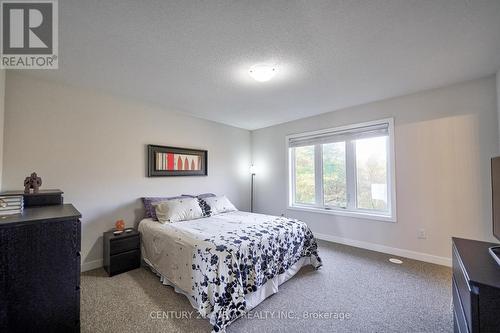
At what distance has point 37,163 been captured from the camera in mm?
2512

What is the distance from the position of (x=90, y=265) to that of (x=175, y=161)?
1869 mm

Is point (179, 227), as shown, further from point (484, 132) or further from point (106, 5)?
point (484, 132)

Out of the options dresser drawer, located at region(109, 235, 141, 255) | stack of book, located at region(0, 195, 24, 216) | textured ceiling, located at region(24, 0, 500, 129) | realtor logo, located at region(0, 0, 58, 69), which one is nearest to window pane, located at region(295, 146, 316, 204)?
textured ceiling, located at region(24, 0, 500, 129)

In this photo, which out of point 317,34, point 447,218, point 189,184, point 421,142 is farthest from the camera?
point 189,184

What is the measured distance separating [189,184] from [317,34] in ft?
10.3

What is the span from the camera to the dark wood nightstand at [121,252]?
8.63ft

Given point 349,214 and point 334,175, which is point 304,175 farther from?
point 349,214

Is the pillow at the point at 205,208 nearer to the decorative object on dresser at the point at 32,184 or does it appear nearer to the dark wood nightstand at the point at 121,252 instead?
the dark wood nightstand at the point at 121,252

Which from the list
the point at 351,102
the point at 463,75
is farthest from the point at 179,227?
the point at 463,75

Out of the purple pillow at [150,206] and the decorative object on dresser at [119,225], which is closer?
the decorative object on dresser at [119,225]

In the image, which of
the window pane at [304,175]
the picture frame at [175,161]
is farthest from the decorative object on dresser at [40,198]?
the window pane at [304,175]

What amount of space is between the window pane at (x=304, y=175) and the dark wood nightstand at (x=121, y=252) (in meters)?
3.09

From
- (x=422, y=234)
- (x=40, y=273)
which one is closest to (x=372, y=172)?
(x=422, y=234)

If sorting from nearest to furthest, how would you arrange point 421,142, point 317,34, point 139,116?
1. point 317,34
2. point 421,142
3. point 139,116
